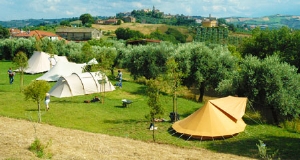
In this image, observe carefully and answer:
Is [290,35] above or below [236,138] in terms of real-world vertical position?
above

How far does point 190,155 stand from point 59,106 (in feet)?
42.2

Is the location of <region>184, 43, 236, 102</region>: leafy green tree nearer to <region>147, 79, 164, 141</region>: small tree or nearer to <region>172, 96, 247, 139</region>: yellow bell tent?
<region>172, 96, 247, 139</region>: yellow bell tent

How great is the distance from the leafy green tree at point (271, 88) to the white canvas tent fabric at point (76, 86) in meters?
11.8

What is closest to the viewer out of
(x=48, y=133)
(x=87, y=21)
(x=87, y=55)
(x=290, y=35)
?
(x=48, y=133)

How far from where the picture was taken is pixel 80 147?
1281 cm

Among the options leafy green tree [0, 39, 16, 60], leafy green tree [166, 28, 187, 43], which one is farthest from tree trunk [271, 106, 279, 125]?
leafy green tree [166, 28, 187, 43]

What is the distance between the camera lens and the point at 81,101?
24.7 m

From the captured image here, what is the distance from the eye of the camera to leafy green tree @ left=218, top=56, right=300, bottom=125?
70.2 ft

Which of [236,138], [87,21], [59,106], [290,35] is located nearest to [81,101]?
[59,106]

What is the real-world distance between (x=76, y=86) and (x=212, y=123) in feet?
46.4

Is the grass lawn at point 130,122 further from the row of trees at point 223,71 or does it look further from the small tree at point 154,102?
the row of trees at point 223,71

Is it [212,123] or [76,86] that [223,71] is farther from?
[76,86]

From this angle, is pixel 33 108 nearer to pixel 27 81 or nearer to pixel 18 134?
pixel 18 134

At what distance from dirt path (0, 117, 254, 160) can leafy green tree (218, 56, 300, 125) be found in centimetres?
963
